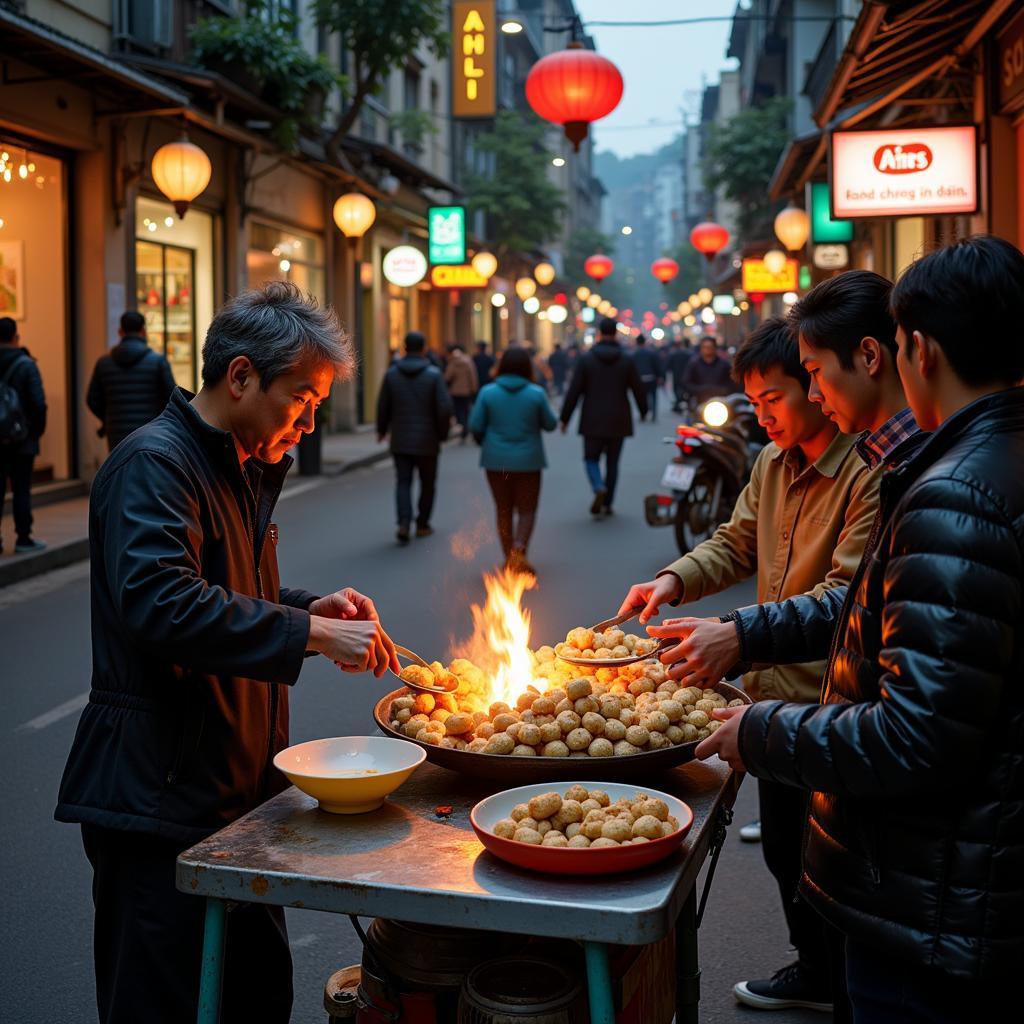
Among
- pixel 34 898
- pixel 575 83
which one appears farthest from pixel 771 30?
pixel 34 898

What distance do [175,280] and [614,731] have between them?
1713cm

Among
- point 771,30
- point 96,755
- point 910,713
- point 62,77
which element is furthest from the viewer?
point 771,30

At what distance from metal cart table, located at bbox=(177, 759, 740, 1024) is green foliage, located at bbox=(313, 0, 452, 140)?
61.8ft

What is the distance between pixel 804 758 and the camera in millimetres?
2291

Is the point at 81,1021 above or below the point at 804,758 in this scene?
Answer: below

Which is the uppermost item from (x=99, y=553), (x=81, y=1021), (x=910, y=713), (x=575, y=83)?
(x=575, y=83)

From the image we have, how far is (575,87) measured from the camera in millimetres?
12352

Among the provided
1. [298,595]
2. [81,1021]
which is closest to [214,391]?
[298,595]

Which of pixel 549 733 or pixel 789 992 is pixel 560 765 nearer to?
pixel 549 733

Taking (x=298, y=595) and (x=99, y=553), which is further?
(x=298, y=595)

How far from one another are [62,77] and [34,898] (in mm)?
10949

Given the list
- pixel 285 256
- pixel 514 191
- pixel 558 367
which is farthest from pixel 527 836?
pixel 514 191

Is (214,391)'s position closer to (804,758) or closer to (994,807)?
(804,758)

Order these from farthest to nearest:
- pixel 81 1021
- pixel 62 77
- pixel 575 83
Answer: pixel 62 77 → pixel 575 83 → pixel 81 1021
